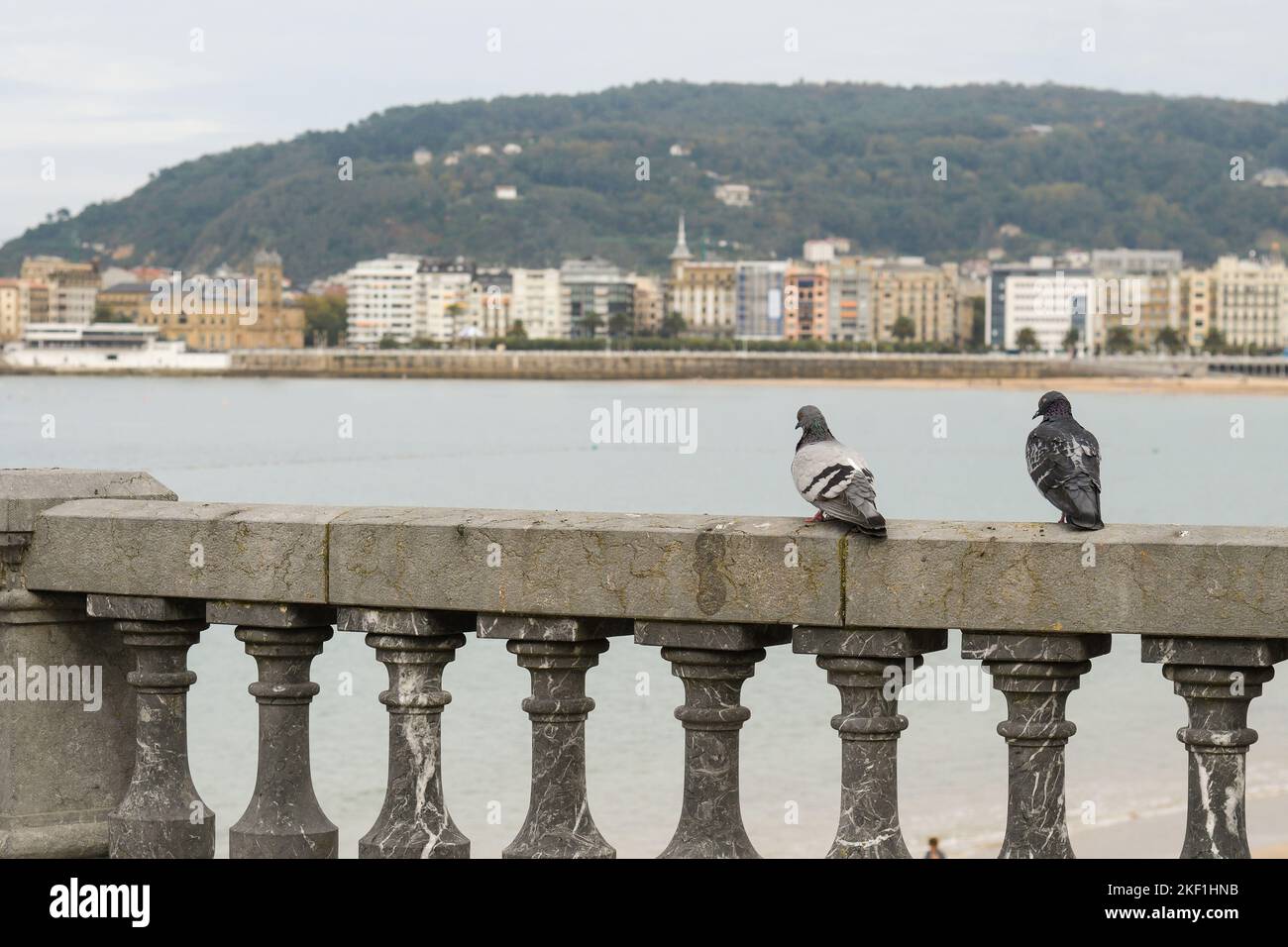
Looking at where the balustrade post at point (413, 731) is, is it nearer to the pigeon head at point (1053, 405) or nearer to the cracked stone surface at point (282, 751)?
the cracked stone surface at point (282, 751)

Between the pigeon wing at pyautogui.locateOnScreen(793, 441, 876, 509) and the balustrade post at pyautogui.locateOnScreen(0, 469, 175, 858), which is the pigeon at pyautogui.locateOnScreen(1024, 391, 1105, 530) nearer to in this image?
the pigeon wing at pyautogui.locateOnScreen(793, 441, 876, 509)

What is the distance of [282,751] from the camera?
549 centimetres

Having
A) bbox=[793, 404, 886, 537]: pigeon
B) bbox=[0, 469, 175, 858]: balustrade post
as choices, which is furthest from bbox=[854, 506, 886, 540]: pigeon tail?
bbox=[0, 469, 175, 858]: balustrade post

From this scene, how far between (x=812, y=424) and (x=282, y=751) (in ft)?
5.47

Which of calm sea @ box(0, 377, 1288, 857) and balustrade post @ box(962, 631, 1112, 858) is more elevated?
balustrade post @ box(962, 631, 1112, 858)

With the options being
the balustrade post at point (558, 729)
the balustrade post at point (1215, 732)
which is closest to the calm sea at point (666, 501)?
the balustrade post at point (558, 729)

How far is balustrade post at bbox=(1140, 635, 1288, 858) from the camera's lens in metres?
4.57

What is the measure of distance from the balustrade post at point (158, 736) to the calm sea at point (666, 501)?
11071 millimetres

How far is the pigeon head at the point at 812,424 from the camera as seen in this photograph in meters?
5.34

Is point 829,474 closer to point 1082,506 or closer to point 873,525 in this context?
point 873,525

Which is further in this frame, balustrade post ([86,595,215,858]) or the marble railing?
balustrade post ([86,595,215,858])

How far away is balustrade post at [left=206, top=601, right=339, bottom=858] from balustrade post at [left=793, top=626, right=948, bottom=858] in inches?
55.7
